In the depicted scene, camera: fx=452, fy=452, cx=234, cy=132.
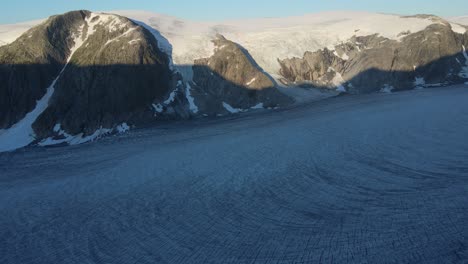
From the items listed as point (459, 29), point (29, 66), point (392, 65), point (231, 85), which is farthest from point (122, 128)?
point (459, 29)

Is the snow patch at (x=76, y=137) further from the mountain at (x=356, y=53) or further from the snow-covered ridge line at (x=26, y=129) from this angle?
the mountain at (x=356, y=53)

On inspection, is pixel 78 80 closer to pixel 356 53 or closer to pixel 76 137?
pixel 76 137

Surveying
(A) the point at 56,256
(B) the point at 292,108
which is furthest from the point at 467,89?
(A) the point at 56,256

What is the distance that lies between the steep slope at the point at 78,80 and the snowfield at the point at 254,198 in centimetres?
619

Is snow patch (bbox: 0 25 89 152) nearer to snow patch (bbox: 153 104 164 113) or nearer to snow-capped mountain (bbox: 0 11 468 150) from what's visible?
snow-capped mountain (bbox: 0 11 468 150)

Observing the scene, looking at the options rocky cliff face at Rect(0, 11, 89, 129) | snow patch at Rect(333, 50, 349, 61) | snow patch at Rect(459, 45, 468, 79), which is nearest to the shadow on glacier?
rocky cliff face at Rect(0, 11, 89, 129)

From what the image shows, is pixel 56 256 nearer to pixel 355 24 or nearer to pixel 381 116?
pixel 381 116

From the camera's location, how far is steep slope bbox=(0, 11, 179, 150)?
3600 centimetres

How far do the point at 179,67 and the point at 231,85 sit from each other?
5.47 m

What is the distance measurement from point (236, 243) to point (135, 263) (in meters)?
2.78

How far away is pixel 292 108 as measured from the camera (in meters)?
42.8

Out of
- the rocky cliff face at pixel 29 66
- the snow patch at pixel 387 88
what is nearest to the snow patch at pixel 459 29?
the snow patch at pixel 387 88

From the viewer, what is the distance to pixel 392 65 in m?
51.8

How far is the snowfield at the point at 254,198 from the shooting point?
39.8ft
